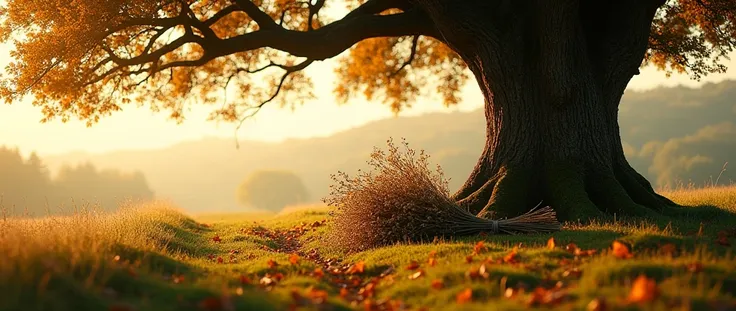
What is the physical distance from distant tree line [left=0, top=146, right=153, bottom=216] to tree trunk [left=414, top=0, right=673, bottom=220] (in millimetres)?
26608

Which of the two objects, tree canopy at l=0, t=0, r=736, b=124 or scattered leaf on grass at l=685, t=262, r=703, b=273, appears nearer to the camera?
scattered leaf on grass at l=685, t=262, r=703, b=273

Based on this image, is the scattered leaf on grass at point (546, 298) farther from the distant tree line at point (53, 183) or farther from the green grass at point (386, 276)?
the distant tree line at point (53, 183)

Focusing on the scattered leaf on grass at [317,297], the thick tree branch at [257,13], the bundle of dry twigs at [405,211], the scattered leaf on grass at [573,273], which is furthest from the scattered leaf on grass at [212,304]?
the thick tree branch at [257,13]

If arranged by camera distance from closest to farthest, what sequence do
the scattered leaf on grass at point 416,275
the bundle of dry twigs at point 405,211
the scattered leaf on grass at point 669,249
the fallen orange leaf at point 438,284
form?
the fallen orange leaf at point 438,284 < the scattered leaf on grass at point 416,275 < the scattered leaf on grass at point 669,249 < the bundle of dry twigs at point 405,211

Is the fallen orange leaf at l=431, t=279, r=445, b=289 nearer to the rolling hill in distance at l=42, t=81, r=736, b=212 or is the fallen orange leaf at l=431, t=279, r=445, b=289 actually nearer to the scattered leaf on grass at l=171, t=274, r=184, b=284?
the scattered leaf on grass at l=171, t=274, r=184, b=284

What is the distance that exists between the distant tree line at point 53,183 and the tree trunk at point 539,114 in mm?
26608

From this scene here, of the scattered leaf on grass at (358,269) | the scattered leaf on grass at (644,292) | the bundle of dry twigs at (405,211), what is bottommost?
the scattered leaf on grass at (358,269)

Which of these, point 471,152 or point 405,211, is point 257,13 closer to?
point 405,211

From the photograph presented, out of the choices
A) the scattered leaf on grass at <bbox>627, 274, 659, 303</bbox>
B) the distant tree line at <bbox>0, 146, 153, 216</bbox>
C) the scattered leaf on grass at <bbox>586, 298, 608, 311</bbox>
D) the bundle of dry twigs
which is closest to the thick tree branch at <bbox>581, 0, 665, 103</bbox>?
the bundle of dry twigs

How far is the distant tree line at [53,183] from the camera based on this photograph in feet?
167

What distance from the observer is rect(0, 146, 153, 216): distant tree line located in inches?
2008

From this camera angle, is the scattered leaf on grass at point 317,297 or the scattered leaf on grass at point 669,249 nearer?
the scattered leaf on grass at point 317,297

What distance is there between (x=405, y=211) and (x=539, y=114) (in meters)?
4.33

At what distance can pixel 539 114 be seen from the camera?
13227 millimetres
